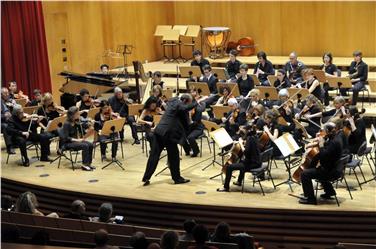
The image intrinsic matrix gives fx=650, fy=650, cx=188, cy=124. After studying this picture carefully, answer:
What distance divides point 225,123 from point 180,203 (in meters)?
2.08

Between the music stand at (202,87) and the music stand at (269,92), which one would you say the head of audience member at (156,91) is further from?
the music stand at (269,92)

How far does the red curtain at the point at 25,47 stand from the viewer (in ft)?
45.2

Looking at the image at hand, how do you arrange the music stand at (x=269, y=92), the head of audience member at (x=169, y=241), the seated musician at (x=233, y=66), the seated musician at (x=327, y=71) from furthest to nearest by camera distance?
the seated musician at (x=233, y=66), the seated musician at (x=327, y=71), the music stand at (x=269, y=92), the head of audience member at (x=169, y=241)

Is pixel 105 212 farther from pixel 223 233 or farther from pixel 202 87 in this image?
pixel 202 87

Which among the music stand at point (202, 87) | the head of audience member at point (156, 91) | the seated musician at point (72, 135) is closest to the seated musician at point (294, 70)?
the music stand at point (202, 87)

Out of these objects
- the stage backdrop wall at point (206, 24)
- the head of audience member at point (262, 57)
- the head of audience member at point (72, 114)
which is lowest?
the head of audience member at point (72, 114)

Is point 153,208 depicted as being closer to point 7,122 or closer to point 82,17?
point 7,122

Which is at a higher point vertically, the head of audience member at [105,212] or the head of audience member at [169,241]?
the head of audience member at [169,241]

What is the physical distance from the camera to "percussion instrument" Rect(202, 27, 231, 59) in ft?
53.5

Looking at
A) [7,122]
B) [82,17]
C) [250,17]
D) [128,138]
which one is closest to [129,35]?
[82,17]

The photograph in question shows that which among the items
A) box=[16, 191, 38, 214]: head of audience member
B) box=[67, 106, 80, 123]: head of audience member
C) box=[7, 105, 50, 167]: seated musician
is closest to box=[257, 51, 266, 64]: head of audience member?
box=[67, 106, 80, 123]: head of audience member

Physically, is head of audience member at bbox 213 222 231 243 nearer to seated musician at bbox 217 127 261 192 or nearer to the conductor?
seated musician at bbox 217 127 261 192

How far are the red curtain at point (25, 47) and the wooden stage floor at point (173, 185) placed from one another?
342cm

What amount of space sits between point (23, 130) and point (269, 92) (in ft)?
13.3
